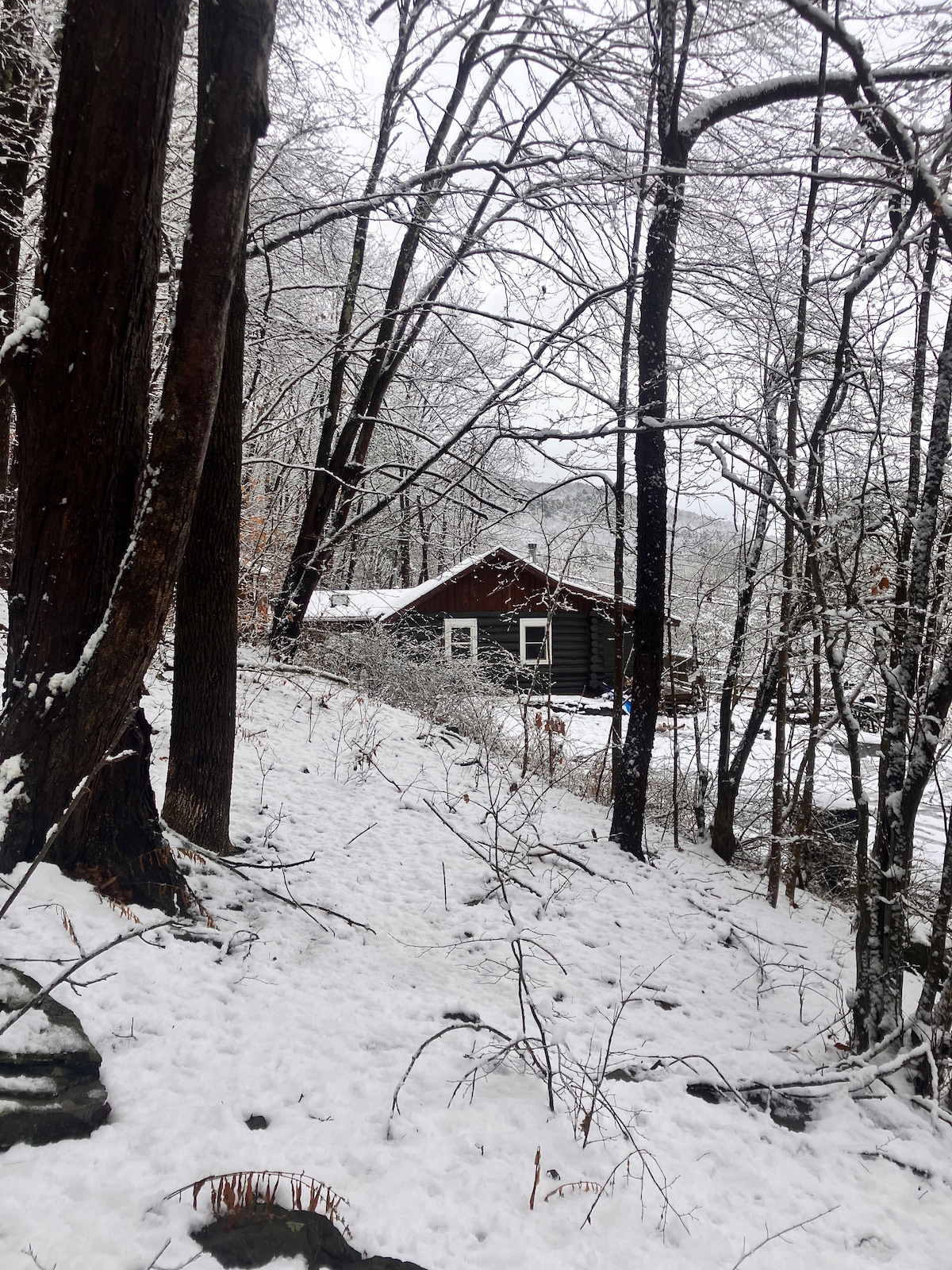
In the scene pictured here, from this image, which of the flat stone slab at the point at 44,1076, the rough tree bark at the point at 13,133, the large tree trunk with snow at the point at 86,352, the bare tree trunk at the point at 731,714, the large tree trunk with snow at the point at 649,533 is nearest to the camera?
the flat stone slab at the point at 44,1076

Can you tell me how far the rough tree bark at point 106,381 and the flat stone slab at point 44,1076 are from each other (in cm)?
70

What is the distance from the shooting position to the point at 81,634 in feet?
9.32

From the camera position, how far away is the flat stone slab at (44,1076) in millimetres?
2053

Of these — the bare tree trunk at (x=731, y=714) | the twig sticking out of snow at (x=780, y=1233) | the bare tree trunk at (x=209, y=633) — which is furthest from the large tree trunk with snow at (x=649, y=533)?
the twig sticking out of snow at (x=780, y=1233)

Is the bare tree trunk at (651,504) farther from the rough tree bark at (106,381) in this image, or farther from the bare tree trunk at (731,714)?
the rough tree bark at (106,381)

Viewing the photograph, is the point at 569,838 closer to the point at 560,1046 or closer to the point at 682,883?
the point at 682,883

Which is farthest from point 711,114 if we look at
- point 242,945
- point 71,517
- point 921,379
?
point 242,945

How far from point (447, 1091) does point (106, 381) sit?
Answer: 296cm

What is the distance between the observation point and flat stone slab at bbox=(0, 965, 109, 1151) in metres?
2.05

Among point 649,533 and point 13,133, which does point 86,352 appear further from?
point 649,533

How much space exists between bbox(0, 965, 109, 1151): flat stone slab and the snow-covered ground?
0.22ft

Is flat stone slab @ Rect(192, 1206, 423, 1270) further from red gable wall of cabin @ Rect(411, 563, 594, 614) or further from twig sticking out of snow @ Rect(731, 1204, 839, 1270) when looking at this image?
red gable wall of cabin @ Rect(411, 563, 594, 614)

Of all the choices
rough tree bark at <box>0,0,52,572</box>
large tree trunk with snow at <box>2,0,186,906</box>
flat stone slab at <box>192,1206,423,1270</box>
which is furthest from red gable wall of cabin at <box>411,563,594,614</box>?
flat stone slab at <box>192,1206,423,1270</box>

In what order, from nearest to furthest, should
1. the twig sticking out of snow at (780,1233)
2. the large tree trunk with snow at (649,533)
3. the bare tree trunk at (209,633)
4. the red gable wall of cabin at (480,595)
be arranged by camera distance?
the twig sticking out of snow at (780,1233), the bare tree trunk at (209,633), the large tree trunk with snow at (649,533), the red gable wall of cabin at (480,595)
